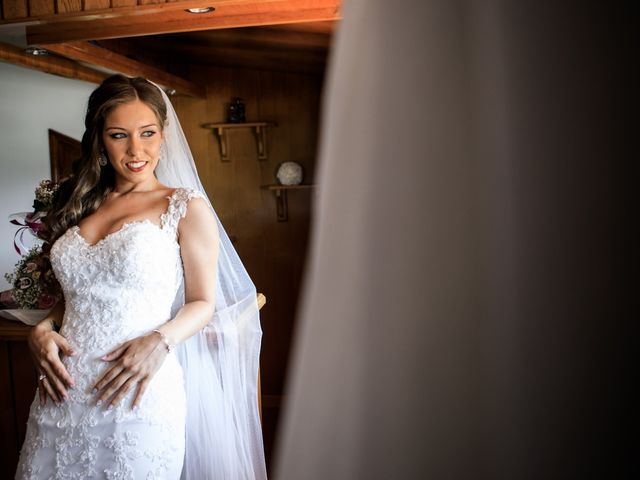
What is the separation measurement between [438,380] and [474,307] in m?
0.06

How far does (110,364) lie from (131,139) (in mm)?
642

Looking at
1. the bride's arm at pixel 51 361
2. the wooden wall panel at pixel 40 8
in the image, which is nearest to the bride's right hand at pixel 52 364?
the bride's arm at pixel 51 361

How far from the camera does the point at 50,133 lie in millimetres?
4391

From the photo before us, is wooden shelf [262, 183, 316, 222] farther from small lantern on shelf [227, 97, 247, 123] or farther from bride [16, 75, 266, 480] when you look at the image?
bride [16, 75, 266, 480]

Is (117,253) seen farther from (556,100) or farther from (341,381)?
(556,100)

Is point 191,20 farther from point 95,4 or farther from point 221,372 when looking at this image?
point 221,372

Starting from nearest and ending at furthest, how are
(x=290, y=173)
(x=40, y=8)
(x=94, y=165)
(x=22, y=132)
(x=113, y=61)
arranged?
1. (x=94, y=165)
2. (x=40, y=8)
3. (x=113, y=61)
4. (x=22, y=132)
5. (x=290, y=173)

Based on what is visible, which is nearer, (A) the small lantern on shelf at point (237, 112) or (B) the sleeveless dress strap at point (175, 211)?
(B) the sleeveless dress strap at point (175, 211)

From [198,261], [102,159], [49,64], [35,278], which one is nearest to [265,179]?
[49,64]

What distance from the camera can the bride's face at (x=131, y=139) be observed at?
5.45 ft

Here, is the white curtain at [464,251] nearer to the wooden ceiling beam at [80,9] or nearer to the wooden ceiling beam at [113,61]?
the wooden ceiling beam at [80,9]

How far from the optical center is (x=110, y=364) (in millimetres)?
1512

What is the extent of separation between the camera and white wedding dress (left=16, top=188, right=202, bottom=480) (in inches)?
58.4

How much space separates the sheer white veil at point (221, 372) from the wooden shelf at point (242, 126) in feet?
11.0
